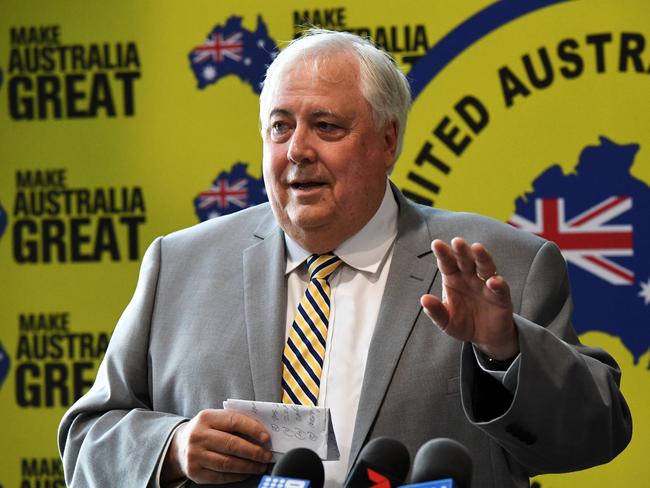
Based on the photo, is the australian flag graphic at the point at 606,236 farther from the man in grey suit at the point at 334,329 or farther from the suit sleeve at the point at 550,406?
the suit sleeve at the point at 550,406

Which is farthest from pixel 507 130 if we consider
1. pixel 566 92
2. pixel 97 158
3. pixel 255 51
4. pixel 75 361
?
pixel 75 361

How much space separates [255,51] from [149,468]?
7.29 ft

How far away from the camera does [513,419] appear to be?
6.94 feet

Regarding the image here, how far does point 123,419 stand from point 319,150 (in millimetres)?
776

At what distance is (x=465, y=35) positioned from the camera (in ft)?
13.2

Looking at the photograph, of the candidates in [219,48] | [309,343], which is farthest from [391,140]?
[219,48]

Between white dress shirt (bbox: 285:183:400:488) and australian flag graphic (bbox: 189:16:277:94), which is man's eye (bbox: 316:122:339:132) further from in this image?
australian flag graphic (bbox: 189:16:277:94)

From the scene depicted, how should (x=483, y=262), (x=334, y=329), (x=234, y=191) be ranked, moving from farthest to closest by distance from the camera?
1. (x=234, y=191)
2. (x=334, y=329)
3. (x=483, y=262)

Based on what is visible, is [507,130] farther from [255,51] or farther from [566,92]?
[255,51]

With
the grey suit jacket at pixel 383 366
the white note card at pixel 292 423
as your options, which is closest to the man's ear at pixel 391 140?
the grey suit jacket at pixel 383 366

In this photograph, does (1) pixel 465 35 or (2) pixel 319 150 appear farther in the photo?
(1) pixel 465 35

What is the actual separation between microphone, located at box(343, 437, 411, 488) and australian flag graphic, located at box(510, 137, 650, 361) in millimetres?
2364

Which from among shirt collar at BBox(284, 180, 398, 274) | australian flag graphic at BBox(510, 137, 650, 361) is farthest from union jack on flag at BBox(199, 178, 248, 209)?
shirt collar at BBox(284, 180, 398, 274)

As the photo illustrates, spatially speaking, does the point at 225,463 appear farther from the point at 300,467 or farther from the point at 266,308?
the point at 300,467
